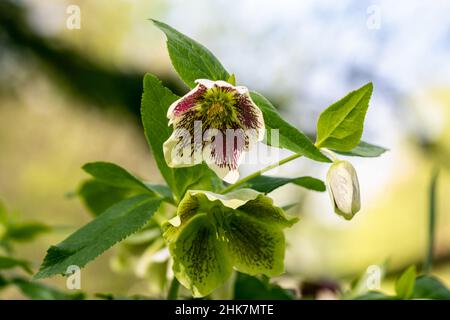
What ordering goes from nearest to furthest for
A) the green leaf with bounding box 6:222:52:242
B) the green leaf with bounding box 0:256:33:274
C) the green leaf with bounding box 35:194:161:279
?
the green leaf with bounding box 35:194:161:279 → the green leaf with bounding box 0:256:33:274 → the green leaf with bounding box 6:222:52:242

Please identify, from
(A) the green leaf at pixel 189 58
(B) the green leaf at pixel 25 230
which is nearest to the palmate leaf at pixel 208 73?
(A) the green leaf at pixel 189 58

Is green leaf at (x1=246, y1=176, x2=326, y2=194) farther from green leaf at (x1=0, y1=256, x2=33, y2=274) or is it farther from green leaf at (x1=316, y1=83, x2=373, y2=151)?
green leaf at (x1=0, y1=256, x2=33, y2=274)

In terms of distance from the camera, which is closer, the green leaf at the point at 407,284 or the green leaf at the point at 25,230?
the green leaf at the point at 407,284

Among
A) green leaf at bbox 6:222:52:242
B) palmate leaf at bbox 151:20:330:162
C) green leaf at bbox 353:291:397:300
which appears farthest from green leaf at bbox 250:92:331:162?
green leaf at bbox 6:222:52:242

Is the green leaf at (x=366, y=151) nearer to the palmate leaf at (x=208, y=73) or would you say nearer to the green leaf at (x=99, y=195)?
the palmate leaf at (x=208, y=73)

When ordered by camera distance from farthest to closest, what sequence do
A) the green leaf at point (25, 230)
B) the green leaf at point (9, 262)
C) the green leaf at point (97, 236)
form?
the green leaf at point (25, 230) < the green leaf at point (9, 262) < the green leaf at point (97, 236)

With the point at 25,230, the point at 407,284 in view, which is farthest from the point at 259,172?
the point at 25,230
